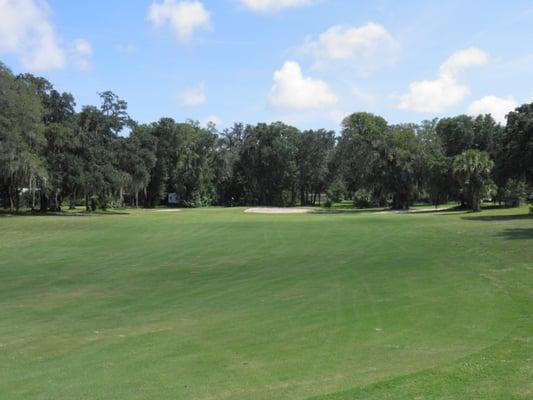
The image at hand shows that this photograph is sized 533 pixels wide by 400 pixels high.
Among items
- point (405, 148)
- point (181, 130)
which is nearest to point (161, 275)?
point (405, 148)

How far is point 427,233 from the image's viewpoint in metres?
29.8

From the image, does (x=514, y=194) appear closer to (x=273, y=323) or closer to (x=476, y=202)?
(x=476, y=202)

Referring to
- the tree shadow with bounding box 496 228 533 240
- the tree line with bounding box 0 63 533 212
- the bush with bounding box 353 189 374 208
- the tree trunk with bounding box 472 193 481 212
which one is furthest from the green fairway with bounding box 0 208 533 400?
the bush with bounding box 353 189 374 208

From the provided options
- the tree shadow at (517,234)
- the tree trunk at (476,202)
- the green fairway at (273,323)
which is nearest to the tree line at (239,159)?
the tree trunk at (476,202)

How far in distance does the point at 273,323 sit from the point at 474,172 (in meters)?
48.7

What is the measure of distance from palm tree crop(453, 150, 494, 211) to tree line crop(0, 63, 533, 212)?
0.32 feet

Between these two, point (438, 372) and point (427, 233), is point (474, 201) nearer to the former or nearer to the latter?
point (427, 233)

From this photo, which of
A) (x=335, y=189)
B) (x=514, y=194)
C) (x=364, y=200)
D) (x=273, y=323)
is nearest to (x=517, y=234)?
(x=273, y=323)

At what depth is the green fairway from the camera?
659 cm

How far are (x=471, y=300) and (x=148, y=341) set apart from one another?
22.5 feet

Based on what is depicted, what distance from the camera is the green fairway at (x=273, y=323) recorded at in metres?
6.59

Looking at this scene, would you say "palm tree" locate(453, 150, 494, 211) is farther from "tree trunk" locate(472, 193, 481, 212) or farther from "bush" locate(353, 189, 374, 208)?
"bush" locate(353, 189, 374, 208)

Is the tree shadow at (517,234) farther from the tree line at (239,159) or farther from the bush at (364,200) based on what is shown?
the bush at (364,200)

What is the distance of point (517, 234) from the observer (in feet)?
88.3
